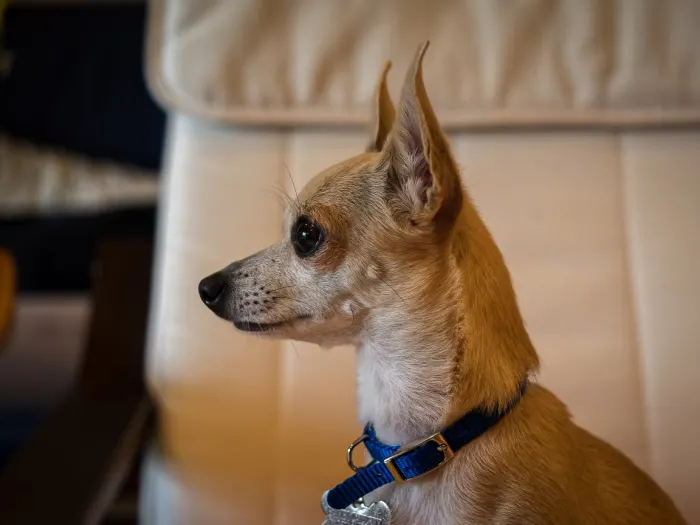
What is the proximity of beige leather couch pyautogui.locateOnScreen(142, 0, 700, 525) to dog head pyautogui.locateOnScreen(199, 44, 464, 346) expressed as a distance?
0.34 m

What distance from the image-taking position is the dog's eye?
64 cm

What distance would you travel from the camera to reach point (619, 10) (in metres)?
0.97

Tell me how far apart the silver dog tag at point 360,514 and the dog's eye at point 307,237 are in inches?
10.3

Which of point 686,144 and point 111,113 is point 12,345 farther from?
point 686,144

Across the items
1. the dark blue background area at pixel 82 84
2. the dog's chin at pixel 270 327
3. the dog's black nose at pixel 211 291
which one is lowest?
the dog's chin at pixel 270 327

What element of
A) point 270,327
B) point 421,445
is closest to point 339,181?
point 270,327

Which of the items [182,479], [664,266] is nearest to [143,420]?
[182,479]

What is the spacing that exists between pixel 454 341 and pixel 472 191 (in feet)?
1.42

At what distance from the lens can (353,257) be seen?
0.63 m

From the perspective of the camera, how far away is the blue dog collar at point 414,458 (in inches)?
23.5

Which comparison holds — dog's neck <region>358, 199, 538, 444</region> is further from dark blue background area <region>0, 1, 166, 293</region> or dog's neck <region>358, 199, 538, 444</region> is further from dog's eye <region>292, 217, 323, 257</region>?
dark blue background area <region>0, 1, 166, 293</region>

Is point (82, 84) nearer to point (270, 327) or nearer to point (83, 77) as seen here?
point (83, 77)

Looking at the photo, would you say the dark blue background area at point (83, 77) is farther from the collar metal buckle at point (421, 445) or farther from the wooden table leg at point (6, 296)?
the collar metal buckle at point (421, 445)

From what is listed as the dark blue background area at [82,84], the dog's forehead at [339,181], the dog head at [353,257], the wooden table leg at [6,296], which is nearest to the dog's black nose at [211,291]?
the dog head at [353,257]
